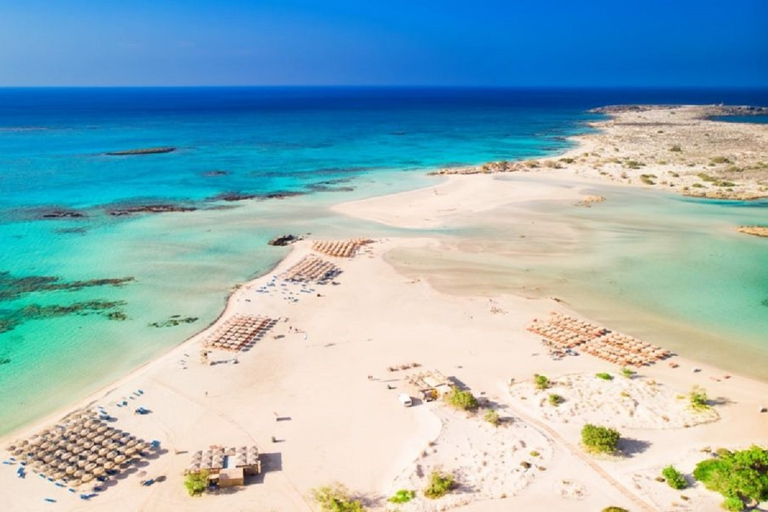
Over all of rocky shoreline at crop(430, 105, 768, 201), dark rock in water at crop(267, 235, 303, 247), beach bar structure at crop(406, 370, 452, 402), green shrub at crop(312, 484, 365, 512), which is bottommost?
green shrub at crop(312, 484, 365, 512)

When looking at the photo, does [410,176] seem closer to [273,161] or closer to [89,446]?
[273,161]

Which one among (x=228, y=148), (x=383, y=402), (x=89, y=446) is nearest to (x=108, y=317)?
(x=89, y=446)

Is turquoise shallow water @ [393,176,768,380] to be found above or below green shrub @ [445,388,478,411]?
above

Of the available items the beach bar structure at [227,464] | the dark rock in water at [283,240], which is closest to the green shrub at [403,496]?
the beach bar structure at [227,464]

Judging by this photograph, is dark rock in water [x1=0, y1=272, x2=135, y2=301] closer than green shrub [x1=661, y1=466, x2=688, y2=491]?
No

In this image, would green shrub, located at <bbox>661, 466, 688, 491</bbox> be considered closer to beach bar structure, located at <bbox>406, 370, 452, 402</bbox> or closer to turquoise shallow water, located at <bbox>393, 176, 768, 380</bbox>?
beach bar structure, located at <bbox>406, 370, 452, 402</bbox>

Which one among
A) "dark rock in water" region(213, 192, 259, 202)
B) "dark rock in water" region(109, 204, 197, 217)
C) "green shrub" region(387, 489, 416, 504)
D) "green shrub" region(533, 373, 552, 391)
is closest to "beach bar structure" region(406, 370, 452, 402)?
"green shrub" region(533, 373, 552, 391)

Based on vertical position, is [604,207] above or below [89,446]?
above

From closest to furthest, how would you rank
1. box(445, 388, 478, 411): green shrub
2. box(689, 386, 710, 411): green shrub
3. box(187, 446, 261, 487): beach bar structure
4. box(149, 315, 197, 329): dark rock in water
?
box(187, 446, 261, 487): beach bar structure < box(689, 386, 710, 411): green shrub < box(445, 388, 478, 411): green shrub < box(149, 315, 197, 329): dark rock in water
